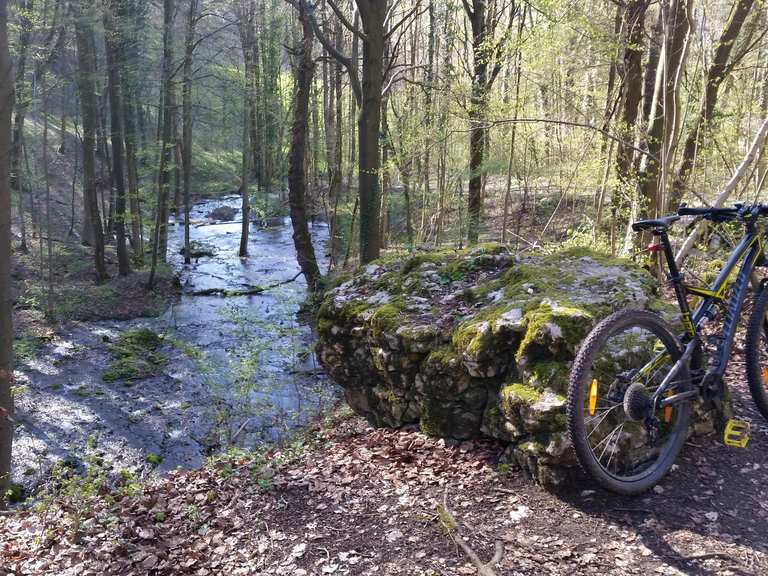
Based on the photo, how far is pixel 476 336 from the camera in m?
4.05

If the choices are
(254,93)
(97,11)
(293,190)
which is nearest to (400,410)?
(293,190)

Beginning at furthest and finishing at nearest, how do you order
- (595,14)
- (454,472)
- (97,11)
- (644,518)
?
(97,11), (595,14), (454,472), (644,518)

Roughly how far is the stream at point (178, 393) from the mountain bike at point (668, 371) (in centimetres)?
459

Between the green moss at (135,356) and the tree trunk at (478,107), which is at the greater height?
the tree trunk at (478,107)

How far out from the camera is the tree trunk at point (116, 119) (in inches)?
650

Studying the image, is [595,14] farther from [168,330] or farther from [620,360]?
[168,330]

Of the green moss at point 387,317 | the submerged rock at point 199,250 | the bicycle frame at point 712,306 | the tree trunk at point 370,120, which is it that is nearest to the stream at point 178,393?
the tree trunk at point 370,120

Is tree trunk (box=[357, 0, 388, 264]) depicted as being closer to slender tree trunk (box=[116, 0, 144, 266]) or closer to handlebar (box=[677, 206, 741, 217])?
handlebar (box=[677, 206, 741, 217])

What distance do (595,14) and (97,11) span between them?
13.1 meters

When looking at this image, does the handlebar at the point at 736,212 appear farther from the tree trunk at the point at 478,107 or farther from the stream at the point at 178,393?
the tree trunk at the point at 478,107

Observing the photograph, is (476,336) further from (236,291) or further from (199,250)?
(199,250)

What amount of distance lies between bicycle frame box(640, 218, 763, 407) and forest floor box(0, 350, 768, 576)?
1.97 ft

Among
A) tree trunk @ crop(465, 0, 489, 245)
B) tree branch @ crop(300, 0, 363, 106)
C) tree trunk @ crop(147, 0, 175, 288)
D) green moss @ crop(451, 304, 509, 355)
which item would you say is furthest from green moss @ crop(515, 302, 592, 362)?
Result: tree trunk @ crop(147, 0, 175, 288)

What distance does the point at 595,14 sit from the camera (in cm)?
955
